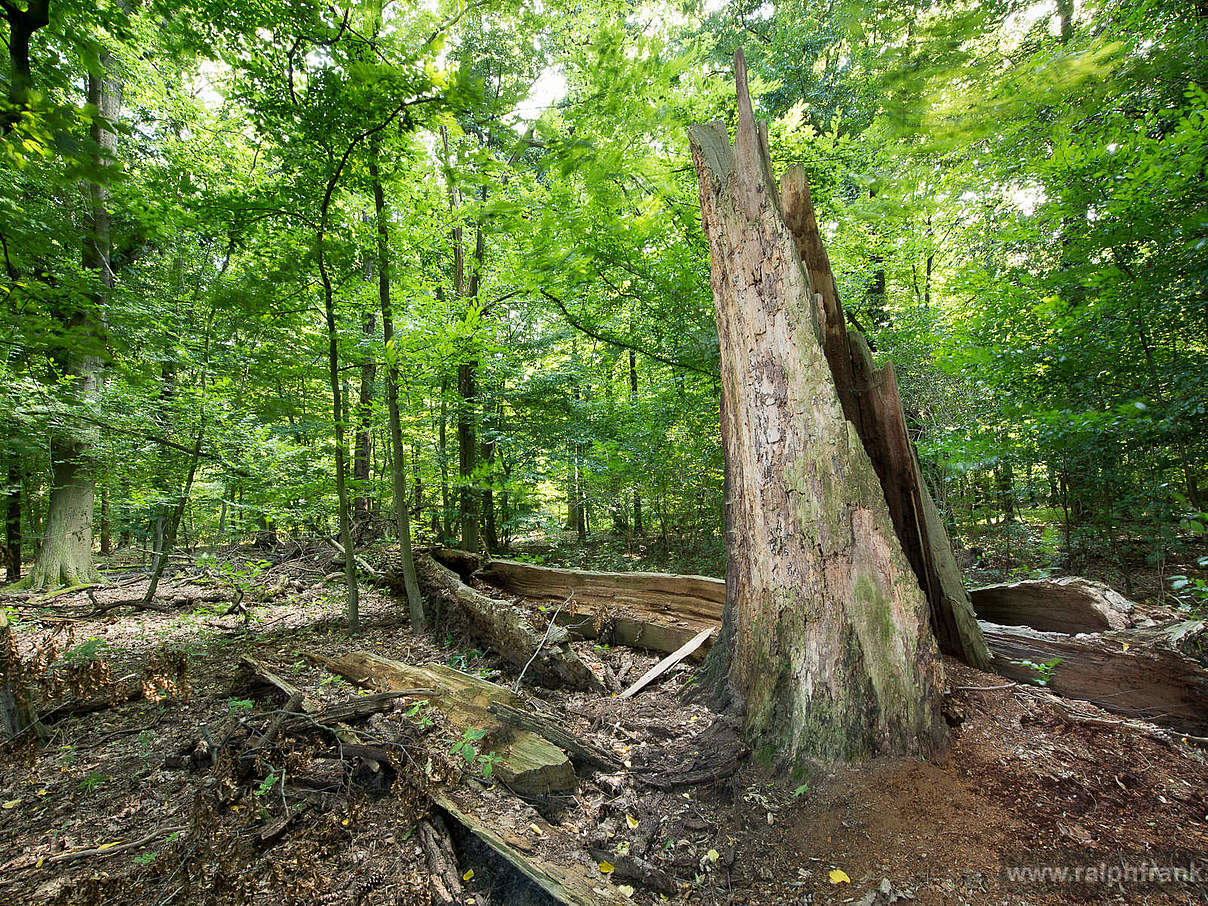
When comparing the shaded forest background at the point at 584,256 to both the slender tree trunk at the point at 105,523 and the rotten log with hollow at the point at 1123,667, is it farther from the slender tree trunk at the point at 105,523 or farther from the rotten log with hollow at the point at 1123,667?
the slender tree trunk at the point at 105,523

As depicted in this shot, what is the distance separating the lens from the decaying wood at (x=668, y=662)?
3.68m

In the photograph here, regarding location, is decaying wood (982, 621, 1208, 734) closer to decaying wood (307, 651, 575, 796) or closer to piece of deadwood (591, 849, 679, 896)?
piece of deadwood (591, 849, 679, 896)

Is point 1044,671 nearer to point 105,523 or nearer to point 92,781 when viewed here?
point 92,781

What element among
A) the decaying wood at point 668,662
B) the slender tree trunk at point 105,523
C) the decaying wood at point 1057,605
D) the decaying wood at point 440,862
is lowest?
the decaying wood at point 440,862

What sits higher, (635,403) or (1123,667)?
(635,403)

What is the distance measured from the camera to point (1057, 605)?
3.07 m

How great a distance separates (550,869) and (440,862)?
48cm

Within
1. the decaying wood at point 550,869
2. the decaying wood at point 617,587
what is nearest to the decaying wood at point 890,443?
the decaying wood at point 617,587

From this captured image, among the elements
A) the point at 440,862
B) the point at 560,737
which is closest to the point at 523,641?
the point at 560,737

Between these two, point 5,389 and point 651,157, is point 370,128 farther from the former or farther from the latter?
point 5,389

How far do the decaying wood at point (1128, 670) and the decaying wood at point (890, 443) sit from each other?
0.26 meters

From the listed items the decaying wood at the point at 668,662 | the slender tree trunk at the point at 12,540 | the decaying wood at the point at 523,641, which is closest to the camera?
the decaying wood at the point at 668,662

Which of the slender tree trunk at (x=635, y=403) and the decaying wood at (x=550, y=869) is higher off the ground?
the slender tree trunk at (x=635, y=403)

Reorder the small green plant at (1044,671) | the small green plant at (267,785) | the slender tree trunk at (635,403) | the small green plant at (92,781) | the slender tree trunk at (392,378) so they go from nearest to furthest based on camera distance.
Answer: the small green plant at (267,785) → the small green plant at (1044,671) → the small green plant at (92,781) → the slender tree trunk at (392,378) → the slender tree trunk at (635,403)
